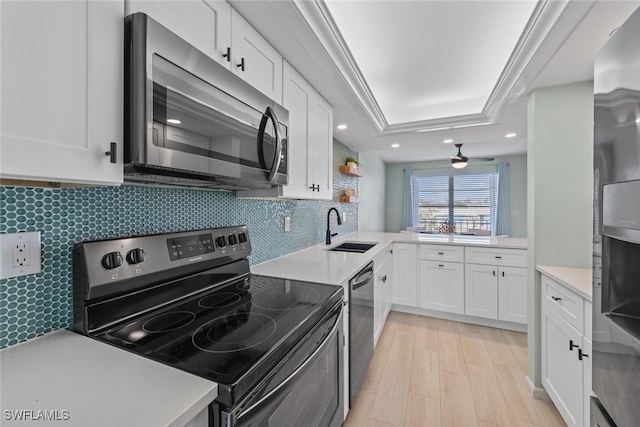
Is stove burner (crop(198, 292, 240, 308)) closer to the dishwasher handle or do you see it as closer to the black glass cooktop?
the black glass cooktop

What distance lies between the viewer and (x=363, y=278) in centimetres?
185

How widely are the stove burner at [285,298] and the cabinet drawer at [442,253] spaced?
7.40 ft

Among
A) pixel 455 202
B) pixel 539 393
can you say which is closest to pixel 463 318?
pixel 539 393

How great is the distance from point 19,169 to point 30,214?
35cm

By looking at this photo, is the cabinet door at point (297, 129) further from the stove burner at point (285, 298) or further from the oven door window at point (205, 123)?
the stove burner at point (285, 298)

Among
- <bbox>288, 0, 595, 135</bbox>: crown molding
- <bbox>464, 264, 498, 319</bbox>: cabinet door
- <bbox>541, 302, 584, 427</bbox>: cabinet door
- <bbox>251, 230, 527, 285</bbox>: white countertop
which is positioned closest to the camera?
<bbox>288, 0, 595, 135</bbox>: crown molding

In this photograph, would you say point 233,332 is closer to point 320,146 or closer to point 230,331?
point 230,331

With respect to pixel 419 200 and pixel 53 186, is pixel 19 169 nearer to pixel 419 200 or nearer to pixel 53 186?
pixel 53 186

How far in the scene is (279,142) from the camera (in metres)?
1.21

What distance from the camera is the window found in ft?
20.4

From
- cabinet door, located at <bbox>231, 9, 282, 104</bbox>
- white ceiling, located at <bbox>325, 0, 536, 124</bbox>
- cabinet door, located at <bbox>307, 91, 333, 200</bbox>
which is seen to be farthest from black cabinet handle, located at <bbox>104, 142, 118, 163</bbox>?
white ceiling, located at <bbox>325, 0, 536, 124</bbox>

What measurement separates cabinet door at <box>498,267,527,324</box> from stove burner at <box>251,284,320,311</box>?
2.49 meters

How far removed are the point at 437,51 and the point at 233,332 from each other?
221cm

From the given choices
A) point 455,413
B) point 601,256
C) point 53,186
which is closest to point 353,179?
point 455,413
